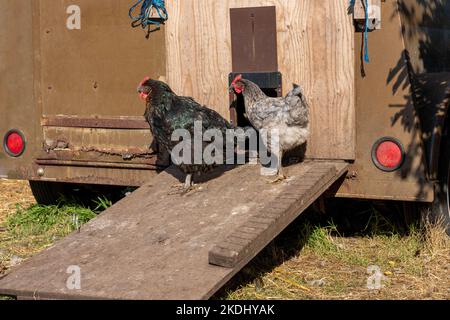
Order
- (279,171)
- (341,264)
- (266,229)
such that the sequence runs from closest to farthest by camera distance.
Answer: (266,229) < (279,171) < (341,264)

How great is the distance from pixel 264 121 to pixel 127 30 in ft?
4.70

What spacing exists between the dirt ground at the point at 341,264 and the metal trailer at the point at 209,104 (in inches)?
16.3

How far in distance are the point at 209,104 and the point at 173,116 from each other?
447mm

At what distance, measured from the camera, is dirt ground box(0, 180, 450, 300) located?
5.50m

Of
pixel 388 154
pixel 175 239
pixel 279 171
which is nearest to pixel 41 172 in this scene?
pixel 175 239

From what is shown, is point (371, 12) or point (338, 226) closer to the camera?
point (371, 12)

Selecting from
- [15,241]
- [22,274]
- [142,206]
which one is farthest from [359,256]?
[15,241]

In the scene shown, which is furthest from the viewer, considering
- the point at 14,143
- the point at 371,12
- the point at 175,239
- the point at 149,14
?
the point at 14,143

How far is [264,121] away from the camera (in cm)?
621

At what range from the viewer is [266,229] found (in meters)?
5.12

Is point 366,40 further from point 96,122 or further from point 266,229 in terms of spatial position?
point 96,122

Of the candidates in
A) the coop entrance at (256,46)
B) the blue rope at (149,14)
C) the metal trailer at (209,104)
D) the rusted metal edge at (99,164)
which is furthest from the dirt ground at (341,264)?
the blue rope at (149,14)

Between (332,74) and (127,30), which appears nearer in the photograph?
(332,74)

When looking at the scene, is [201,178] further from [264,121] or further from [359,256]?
[359,256]
